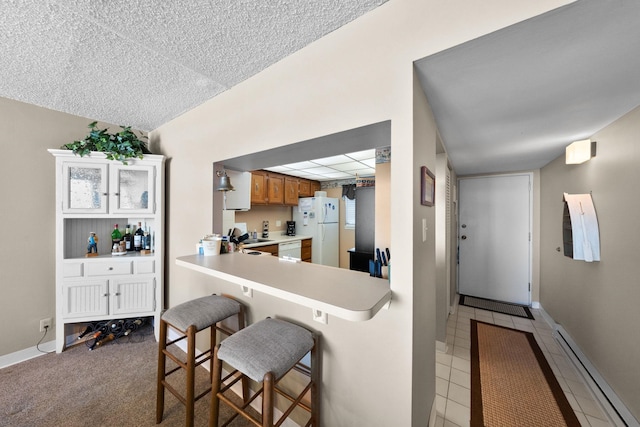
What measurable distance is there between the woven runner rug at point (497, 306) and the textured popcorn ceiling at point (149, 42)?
3.82 m

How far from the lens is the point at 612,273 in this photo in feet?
5.28

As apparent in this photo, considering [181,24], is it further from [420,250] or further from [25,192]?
[25,192]

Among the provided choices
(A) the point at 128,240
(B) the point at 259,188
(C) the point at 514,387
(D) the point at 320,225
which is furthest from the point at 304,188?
(C) the point at 514,387

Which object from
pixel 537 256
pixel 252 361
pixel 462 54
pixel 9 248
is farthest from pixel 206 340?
pixel 537 256

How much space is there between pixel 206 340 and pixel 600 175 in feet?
11.4

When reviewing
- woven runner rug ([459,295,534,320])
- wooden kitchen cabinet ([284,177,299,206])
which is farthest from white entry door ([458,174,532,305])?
wooden kitchen cabinet ([284,177,299,206])

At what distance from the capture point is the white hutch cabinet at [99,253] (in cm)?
207

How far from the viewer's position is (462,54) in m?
0.89

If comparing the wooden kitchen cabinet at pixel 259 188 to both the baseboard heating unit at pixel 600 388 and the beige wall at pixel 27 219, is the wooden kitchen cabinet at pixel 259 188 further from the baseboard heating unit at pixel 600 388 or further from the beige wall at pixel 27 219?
the baseboard heating unit at pixel 600 388

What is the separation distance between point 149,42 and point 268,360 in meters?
1.77

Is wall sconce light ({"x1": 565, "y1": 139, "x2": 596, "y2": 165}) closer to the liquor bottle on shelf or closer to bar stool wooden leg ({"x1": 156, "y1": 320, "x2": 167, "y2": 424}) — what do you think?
bar stool wooden leg ({"x1": 156, "y1": 320, "x2": 167, "y2": 424})

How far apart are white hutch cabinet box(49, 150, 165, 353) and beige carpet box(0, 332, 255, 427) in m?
0.30

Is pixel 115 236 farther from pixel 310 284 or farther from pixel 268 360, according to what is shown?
pixel 310 284

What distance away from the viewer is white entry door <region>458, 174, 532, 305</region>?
3242 mm
